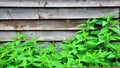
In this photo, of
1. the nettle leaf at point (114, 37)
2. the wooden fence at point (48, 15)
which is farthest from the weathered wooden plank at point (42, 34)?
the nettle leaf at point (114, 37)

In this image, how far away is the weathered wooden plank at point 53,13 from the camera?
3.81m

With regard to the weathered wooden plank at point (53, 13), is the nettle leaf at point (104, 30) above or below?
below

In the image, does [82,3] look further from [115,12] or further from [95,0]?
[115,12]

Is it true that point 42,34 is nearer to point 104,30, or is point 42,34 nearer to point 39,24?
point 39,24

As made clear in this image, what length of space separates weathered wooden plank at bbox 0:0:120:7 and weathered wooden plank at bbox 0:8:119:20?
0.06 metres

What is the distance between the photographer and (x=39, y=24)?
3875mm

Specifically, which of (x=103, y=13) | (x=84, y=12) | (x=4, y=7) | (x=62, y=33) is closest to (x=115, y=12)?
(x=103, y=13)

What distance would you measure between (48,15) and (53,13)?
8 centimetres

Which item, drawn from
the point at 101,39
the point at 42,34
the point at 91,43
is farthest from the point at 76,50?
the point at 42,34

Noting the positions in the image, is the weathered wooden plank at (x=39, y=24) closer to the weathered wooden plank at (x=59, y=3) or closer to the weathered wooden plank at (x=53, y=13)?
the weathered wooden plank at (x=53, y=13)

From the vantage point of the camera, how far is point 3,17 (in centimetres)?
383

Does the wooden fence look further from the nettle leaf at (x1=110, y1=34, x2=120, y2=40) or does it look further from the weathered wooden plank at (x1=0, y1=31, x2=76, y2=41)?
the nettle leaf at (x1=110, y1=34, x2=120, y2=40)

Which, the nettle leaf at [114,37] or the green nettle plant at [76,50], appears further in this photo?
the nettle leaf at [114,37]

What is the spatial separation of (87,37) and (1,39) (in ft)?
3.97
